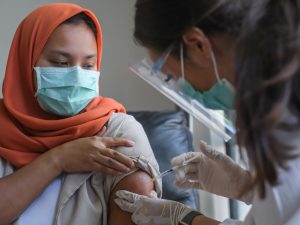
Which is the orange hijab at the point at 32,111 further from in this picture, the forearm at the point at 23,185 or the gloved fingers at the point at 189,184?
the gloved fingers at the point at 189,184

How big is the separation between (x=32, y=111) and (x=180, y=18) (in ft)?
2.76

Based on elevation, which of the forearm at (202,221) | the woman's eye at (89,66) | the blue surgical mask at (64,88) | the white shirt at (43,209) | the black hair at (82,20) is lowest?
the white shirt at (43,209)

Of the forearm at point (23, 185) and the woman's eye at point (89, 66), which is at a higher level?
the woman's eye at point (89, 66)

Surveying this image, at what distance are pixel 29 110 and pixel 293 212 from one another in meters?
1.01

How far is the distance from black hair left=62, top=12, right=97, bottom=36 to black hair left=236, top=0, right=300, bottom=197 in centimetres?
83

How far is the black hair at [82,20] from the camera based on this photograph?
1472mm

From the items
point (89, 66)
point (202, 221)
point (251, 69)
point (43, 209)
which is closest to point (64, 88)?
point (89, 66)

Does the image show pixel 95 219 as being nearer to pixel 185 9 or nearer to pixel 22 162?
pixel 22 162

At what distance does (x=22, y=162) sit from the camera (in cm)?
143

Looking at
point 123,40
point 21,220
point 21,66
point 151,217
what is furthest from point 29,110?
point 123,40

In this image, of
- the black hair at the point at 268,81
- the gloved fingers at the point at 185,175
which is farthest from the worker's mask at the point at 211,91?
the gloved fingers at the point at 185,175

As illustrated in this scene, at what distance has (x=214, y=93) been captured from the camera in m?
0.98

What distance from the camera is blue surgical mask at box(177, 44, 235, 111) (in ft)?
3.05

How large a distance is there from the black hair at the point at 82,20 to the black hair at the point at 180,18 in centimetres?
54
